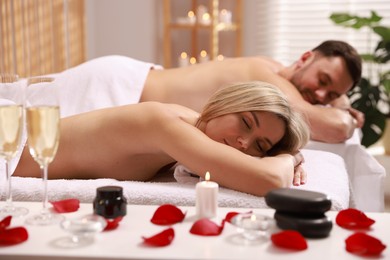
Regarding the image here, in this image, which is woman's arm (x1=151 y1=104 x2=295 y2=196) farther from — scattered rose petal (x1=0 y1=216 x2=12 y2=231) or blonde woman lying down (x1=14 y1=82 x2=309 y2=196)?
scattered rose petal (x1=0 y1=216 x2=12 y2=231)

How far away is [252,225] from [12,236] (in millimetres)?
404

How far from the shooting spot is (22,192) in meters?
1.36

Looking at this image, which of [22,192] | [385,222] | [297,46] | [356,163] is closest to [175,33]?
[297,46]

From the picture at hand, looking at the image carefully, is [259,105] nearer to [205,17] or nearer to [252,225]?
[252,225]

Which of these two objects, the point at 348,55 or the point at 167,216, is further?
the point at 348,55

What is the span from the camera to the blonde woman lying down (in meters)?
1.33

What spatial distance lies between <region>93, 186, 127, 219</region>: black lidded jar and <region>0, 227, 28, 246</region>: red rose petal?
17 cm

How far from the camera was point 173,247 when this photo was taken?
0.86m

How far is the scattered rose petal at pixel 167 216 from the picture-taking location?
98cm

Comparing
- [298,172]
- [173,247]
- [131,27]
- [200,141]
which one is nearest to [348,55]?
[298,172]

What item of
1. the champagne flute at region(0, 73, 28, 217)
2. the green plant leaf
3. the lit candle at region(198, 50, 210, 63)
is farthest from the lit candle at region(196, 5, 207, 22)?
the champagne flute at region(0, 73, 28, 217)

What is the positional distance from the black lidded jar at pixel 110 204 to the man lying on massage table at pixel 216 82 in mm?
1210

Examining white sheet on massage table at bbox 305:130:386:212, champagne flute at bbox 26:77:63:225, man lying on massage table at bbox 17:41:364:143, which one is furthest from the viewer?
man lying on massage table at bbox 17:41:364:143

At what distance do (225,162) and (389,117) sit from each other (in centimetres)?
272
